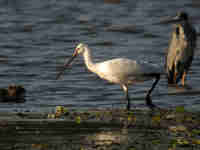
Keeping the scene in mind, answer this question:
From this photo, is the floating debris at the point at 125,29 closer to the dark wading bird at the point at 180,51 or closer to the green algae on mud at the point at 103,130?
the dark wading bird at the point at 180,51

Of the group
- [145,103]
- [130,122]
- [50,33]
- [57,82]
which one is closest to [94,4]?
[50,33]

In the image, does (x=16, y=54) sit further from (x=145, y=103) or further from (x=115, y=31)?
(x=145, y=103)

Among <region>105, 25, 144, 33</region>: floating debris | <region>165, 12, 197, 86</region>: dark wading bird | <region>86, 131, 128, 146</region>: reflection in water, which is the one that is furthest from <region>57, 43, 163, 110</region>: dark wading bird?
<region>105, 25, 144, 33</region>: floating debris

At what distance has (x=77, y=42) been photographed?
18.2 meters

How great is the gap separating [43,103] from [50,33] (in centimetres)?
840

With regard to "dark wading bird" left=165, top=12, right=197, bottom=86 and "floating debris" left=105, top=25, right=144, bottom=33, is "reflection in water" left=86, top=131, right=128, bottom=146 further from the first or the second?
"floating debris" left=105, top=25, right=144, bottom=33

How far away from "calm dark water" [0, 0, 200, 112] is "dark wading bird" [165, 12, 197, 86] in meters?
0.65

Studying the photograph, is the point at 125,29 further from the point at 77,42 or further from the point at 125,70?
the point at 125,70

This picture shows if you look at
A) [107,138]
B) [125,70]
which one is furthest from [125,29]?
[107,138]

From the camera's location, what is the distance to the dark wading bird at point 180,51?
10.6m

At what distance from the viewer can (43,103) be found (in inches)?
440

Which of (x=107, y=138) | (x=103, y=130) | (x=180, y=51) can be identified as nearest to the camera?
(x=107, y=138)

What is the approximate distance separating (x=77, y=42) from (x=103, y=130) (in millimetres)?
9762

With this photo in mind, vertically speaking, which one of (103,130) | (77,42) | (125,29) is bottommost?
(103,130)
